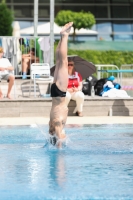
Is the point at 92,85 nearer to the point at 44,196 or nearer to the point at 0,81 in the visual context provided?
the point at 0,81

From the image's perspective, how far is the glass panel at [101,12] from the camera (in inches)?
1799

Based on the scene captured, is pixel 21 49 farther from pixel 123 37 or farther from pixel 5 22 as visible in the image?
pixel 123 37

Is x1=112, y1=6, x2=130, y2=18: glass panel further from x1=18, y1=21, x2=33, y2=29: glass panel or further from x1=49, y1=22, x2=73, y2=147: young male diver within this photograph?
x1=49, y1=22, x2=73, y2=147: young male diver

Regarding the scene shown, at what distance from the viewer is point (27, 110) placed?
14.8 m

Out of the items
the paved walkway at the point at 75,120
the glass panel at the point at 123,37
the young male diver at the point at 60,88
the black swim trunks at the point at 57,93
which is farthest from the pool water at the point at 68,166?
the glass panel at the point at 123,37

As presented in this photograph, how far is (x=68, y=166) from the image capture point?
7.86m

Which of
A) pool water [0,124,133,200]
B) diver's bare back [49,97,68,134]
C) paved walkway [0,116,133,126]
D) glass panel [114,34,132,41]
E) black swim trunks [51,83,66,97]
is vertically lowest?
paved walkway [0,116,133,126]

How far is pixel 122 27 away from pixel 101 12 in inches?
82.2

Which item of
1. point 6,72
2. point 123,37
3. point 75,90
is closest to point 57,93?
point 75,90

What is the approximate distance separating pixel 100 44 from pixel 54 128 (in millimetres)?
30087

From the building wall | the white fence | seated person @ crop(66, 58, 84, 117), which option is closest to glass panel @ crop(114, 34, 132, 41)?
the building wall

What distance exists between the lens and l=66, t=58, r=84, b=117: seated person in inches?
572

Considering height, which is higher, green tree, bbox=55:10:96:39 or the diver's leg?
green tree, bbox=55:10:96:39

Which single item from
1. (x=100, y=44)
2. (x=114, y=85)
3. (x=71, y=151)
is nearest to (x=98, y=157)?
(x=71, y=151)
